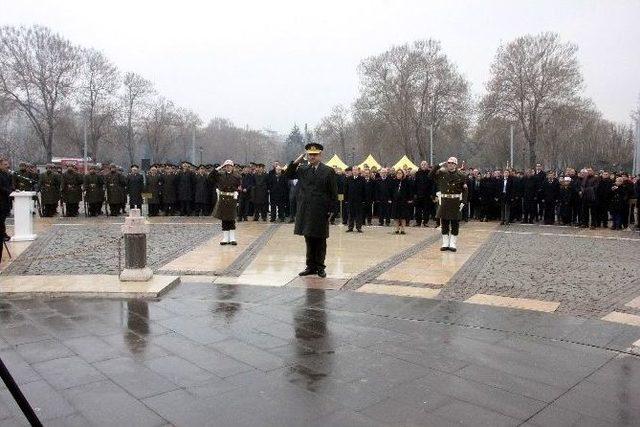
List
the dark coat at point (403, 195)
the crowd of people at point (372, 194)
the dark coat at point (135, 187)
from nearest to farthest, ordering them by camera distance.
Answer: the dark coat at point (403, 195) < the crowd of people at point (372, 194) < the dark coat at point (135, 187)

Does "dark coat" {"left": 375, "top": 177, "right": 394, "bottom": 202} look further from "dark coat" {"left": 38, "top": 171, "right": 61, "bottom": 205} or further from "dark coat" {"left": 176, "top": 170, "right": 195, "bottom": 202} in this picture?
"dark coat" {"left": 38, "top": 171, "right": 61, "bottom": 205}

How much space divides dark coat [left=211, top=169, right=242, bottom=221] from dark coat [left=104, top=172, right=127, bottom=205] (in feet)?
30.6

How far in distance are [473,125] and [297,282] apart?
47.8 m

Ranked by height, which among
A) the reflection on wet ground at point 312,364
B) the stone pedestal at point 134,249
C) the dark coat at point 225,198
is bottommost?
the reflection on wet ground at point 312,364

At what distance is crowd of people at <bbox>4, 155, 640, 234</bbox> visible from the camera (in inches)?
678

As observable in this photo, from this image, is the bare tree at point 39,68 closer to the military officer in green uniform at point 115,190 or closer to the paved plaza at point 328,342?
the military officer in green uniform at point 115,190

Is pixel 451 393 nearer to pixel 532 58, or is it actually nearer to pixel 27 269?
pixel 27 269

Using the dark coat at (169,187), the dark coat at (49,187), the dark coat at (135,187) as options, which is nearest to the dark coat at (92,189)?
the dark coat at (49,187)

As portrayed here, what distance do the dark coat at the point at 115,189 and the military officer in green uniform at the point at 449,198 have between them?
42.7 ft

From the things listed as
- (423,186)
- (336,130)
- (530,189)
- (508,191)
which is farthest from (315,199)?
(336,130)

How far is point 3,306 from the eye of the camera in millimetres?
6918

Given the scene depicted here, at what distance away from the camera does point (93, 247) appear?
1223 centimetres

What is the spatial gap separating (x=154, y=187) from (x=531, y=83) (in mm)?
30820

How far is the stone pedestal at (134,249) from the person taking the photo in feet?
26.9
